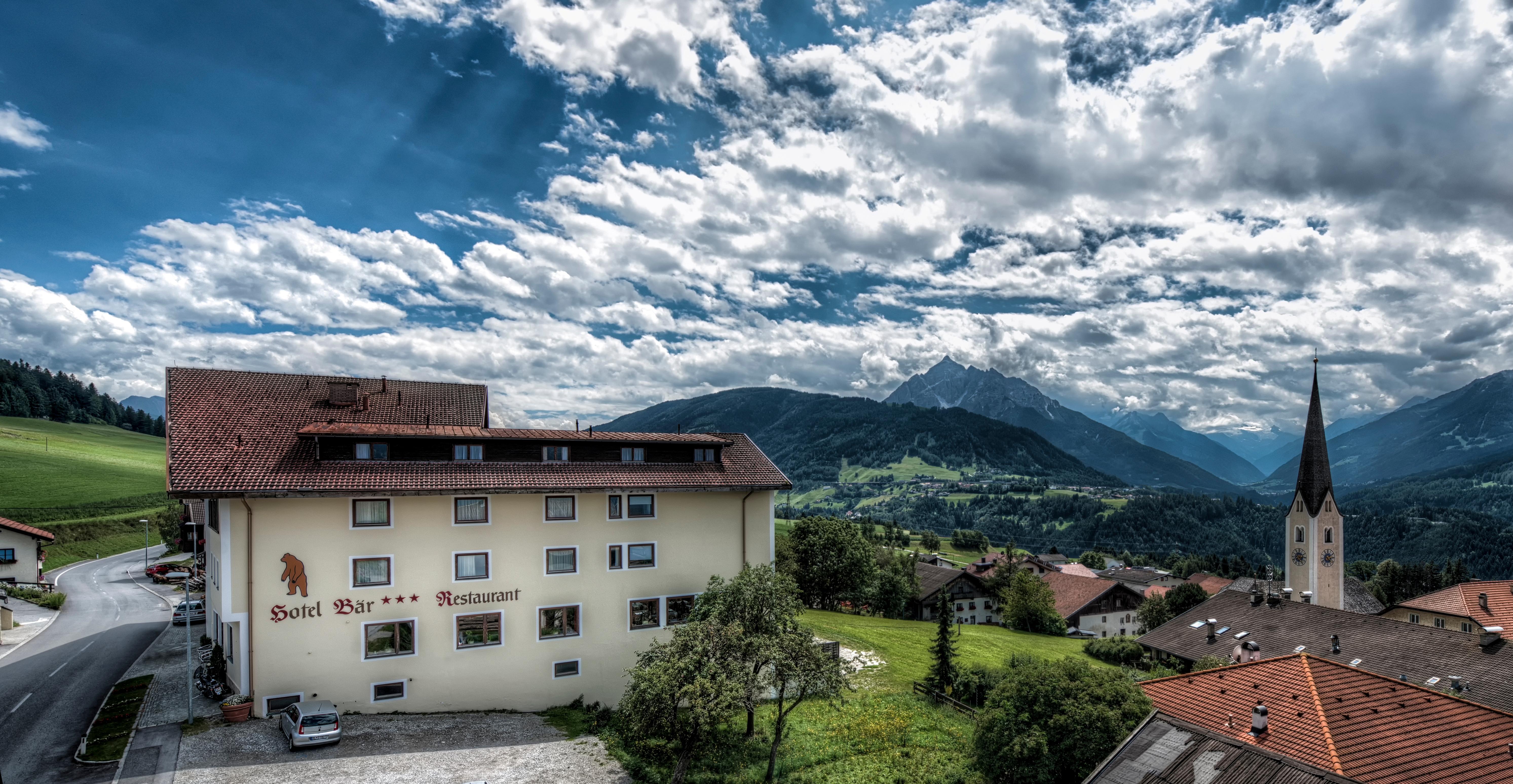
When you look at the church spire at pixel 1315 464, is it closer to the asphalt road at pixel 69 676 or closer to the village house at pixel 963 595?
the village house at pixel 963 595

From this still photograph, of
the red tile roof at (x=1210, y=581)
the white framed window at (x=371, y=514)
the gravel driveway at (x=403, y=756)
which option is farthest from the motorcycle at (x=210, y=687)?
the red tile roof at (x=1210, y=581)

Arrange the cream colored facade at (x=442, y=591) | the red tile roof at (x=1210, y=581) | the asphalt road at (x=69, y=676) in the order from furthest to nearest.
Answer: the red tile roof at (x=1210, y=581)
the cream colored facade at (x=442, y=591)
the asphalt road at (x=69, y=676)

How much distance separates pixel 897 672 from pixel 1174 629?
35.4m

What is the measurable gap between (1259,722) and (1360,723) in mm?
2766

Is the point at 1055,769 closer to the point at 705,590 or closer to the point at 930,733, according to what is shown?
the point at 930,733

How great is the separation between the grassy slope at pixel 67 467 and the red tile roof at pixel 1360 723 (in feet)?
424

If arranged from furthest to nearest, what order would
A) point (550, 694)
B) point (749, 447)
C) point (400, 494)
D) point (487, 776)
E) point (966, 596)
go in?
point (966, 596)
point (749, 447)
point (550, 694)
point (400, 494)
point (487, 776)

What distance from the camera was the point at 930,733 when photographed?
3759 cm

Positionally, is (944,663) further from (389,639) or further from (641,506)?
(389,639)

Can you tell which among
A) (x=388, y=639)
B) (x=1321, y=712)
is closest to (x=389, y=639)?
(x=388, y=639)

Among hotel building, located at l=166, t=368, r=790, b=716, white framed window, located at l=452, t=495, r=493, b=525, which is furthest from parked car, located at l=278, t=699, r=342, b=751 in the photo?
white framed window, located at l=452, t=495, r=493, b=525

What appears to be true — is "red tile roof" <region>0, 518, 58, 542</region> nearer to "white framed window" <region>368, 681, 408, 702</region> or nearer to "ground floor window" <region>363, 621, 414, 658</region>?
"ground floor window" <region>363, 621, 414, 658</region>

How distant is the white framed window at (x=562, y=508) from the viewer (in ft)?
123

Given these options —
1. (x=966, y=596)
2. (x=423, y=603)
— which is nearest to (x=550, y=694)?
(x=423, y=603)
